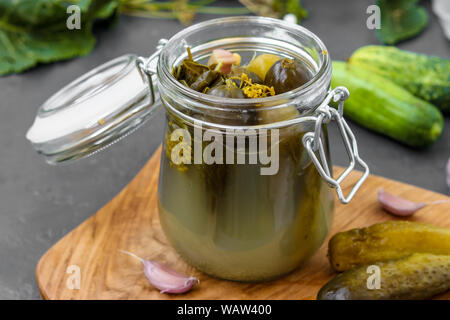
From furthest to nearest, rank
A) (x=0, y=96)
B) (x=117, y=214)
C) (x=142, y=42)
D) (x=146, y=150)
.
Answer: (x=142, y=42) < (x=0, y=96) < (x=146, y=150) < (x=117, y=214)

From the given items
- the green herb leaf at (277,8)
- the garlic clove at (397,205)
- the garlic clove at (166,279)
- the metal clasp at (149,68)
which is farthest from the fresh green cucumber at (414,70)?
the garlic clove at (166,279)

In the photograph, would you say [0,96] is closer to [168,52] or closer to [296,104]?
[168,52]

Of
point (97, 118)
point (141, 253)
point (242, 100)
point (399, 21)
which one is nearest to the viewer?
point (242, 100)

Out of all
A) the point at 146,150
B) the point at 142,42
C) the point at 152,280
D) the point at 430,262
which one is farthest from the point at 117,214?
the point at 142,42

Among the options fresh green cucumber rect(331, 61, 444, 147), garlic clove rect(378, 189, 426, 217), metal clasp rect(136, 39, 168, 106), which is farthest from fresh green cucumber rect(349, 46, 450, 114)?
metal clasp rect(136, 39, 168, 106)

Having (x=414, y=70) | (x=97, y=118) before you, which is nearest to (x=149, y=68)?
(x=97, y=118)

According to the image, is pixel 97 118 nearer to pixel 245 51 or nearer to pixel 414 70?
pixel 245 51
